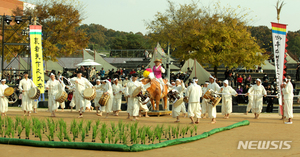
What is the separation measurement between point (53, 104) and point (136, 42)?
44576 mm

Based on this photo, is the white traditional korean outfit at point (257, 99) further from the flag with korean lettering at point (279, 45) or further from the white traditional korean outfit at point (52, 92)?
the white traditional korean outfit at point (52, 92)

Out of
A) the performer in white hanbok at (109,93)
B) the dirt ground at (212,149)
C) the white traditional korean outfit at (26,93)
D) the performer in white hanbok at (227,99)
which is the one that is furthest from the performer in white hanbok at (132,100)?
the white traditional korean outfit at (26,93)

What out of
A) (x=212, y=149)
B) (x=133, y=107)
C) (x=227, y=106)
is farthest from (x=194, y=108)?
(x=212, y=149)

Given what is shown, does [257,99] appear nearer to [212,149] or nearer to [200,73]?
[212,149]

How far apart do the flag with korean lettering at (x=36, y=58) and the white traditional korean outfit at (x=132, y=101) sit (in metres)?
4.78

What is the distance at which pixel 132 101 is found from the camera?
42.0ft

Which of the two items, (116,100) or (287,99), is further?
(116,100)

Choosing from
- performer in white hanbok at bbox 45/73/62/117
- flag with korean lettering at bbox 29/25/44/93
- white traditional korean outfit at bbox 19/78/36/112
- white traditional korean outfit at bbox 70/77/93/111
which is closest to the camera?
performer in white hanbok at bbox 45/73/62/117

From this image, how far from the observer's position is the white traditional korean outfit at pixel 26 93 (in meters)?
14.2

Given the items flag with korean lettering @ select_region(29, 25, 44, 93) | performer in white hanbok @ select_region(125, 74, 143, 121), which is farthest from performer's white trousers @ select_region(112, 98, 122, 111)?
flag with korean lettering @ select_region(29, 25, 44, 93)

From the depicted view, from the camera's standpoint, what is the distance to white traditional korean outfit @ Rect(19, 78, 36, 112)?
1423cm

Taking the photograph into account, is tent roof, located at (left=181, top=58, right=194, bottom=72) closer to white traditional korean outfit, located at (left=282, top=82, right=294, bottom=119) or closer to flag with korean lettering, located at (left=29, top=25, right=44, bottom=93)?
flag with korean lettering, located at (left=29, top=25, right=44, bottom=93)

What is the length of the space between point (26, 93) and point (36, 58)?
1.99m

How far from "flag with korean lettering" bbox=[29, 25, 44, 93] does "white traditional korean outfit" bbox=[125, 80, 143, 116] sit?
15.7 ft
